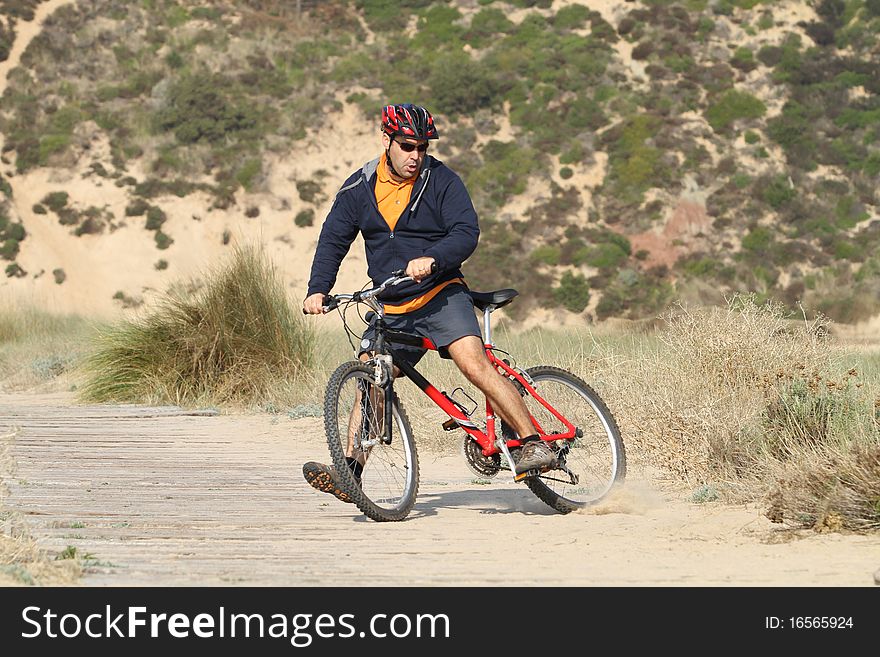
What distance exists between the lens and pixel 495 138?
51.4m

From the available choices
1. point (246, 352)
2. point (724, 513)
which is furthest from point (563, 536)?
point (246, 352)

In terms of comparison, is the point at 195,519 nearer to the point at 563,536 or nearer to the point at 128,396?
the point at 563,536

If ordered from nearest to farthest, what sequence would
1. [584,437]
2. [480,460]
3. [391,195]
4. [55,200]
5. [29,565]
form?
[29,565] → [391,195] → [480,460] → [584,437] → [55,200]

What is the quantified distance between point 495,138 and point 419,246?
44466 millimetres

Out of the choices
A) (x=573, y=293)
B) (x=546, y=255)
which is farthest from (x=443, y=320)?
(x=546, y=255)

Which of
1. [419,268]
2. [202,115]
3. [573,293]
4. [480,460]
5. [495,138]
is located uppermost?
[202,115]

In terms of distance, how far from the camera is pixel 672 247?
45.5m

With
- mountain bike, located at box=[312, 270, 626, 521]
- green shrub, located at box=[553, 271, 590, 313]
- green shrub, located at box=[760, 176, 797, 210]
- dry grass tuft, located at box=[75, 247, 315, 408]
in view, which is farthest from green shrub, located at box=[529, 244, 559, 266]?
mountain bike, located at box=[312, 270, 626, 521]

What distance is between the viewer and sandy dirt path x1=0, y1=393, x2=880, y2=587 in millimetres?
5742

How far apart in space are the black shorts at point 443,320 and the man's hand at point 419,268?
1.38 ft

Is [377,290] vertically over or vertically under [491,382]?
over

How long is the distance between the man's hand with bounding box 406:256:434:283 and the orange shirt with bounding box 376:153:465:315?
40 centimetres

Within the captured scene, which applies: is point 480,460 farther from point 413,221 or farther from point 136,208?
point 136,208

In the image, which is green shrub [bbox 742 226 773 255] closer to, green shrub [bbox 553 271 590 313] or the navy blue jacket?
green shrub [bbox 553 271 590 313]
